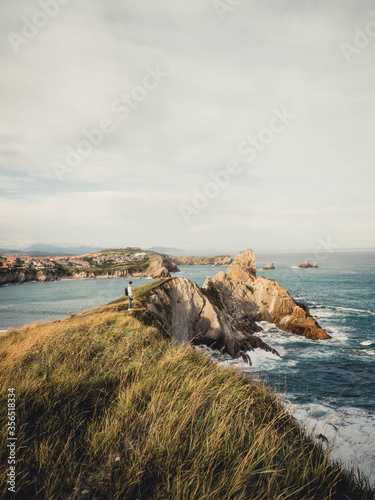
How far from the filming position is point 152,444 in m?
3.12

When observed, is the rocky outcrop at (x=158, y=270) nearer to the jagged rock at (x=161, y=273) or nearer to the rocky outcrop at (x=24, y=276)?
the jagged rock at (x=161, y=273)

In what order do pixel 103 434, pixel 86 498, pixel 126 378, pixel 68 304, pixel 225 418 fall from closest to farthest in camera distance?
pixel 86 498, pixel 103 434, pixel 225 418, pixel 126 378, pixel 68 304

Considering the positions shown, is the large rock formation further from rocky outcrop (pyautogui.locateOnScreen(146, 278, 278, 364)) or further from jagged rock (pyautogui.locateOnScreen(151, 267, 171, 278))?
jagged rock (pyautogui.locateOnScreen(151, 267, 171, 278))

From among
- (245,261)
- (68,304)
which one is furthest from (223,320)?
(245,261)

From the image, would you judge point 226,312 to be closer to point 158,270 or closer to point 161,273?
point 161,273

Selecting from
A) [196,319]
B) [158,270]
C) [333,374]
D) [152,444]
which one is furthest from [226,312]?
[158,270]

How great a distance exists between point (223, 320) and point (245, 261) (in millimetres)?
88043

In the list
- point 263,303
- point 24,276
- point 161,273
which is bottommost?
point 24,276

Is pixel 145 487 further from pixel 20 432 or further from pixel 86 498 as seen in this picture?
pixel 20 432

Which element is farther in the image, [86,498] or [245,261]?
[245,261]

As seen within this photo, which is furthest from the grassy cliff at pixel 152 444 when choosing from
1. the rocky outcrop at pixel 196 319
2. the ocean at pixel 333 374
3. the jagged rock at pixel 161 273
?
the jagged rock at pixel 161 273

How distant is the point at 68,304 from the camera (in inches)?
3002

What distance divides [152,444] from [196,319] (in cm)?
2806

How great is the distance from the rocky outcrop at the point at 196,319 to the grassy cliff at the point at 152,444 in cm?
2145
